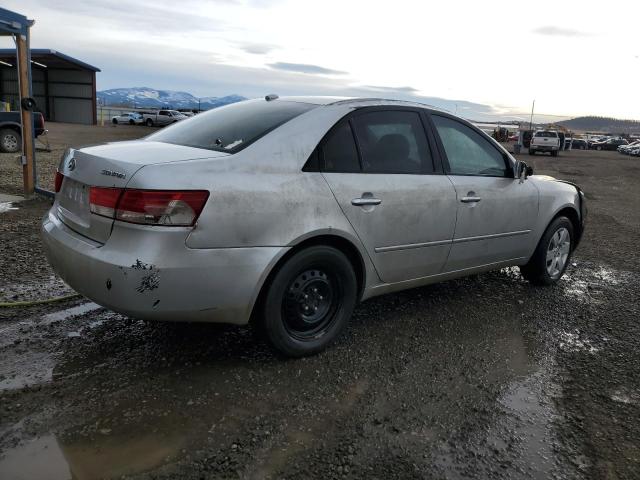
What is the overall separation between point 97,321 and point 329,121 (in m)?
2.19

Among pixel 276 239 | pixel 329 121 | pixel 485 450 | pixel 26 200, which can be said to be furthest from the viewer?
pixel 26 200

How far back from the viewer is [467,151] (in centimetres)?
443

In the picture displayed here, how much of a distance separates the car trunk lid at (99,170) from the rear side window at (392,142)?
1034 mm

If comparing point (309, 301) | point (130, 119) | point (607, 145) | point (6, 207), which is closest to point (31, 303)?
point (309, 301)

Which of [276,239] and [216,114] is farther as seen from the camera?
[216,114]

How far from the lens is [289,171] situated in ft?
10.7

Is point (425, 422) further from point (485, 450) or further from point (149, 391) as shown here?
point (149, 391)

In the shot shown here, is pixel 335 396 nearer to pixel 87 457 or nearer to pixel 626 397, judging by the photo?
pixel 87 457

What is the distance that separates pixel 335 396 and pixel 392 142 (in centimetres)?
182

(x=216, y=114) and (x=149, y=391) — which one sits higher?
(x=216, y=114)

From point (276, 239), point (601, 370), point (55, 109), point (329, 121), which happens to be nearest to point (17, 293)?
point (276, 239)

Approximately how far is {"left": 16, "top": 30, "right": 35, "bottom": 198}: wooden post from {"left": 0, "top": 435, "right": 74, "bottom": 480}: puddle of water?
23.0 feet

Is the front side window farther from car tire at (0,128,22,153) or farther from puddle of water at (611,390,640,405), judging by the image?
car tire at (0,128,22,153)

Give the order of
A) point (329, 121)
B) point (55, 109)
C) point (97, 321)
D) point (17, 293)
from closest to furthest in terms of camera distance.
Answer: point (329, 121) → point (97, 321) → point (17, 293) → point (55, 109)
